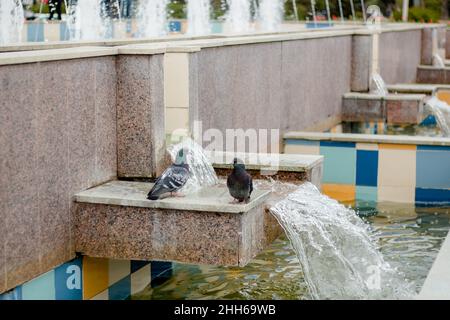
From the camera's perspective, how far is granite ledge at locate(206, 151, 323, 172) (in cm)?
604

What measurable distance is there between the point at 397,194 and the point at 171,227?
3841mm

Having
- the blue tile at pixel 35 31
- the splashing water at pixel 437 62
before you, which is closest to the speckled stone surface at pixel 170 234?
the splashing water at pixel 437 62

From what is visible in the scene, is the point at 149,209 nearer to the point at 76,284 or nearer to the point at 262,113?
the point at 76,284

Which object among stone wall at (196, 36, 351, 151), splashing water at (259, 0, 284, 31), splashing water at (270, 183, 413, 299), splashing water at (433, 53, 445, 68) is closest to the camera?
splashing water at (270, 183, 413, 299)

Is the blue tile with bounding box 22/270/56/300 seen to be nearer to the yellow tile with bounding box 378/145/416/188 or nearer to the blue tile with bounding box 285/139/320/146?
the blue tile with bounding box 285/139/320/146

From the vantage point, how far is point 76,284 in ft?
16.9

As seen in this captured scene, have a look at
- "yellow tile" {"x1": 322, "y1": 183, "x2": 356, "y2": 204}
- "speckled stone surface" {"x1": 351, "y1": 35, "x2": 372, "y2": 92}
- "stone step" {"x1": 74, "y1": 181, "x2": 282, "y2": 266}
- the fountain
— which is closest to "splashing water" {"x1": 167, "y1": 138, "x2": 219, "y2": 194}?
"stone step" {"x1": 74, "y1": 181, "x2": 282, "y2": 266}

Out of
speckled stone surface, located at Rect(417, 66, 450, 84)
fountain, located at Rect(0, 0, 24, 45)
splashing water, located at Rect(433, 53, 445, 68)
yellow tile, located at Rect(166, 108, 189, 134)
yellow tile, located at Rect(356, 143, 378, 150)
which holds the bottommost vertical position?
yellow tile, located at Rect(356, 143, 378, 150)

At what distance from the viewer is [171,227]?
491cm

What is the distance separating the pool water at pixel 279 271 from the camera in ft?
18.5

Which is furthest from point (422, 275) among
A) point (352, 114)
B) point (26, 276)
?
point (352, 114)

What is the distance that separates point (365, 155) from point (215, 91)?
82.5 inches

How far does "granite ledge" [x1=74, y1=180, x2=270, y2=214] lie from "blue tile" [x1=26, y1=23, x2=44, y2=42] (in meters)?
14.3

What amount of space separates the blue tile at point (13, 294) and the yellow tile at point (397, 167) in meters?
4.44
